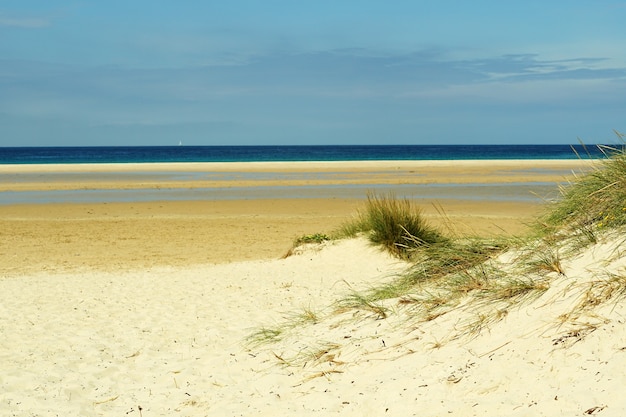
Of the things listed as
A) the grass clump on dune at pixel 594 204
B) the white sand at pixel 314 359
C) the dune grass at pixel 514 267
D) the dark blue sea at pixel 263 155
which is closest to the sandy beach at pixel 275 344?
the white sand at pixel 314 359

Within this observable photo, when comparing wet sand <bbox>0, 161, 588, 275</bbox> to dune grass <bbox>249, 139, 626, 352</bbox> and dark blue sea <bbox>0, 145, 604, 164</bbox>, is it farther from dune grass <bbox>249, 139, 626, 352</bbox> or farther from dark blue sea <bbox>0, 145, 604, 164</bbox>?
dark blue sea <bbox>0, 145, 604, 164</bbox>

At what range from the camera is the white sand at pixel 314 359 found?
13.8 ft

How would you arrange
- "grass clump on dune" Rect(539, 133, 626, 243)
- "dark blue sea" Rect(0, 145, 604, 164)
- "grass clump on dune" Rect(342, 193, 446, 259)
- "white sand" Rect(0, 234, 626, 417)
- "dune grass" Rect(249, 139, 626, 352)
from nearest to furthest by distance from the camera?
"white sand" Rect(0, 234, 626, 417) < "dune grass" Rect(249, 139, 626, 352) < "grass clump on dune" Rect(539, 133, 626, 243) < "grass clump on dune" Rect(342, 193, 446, 259) < "dark blue sea" Rect(0, 145, 604, 164)

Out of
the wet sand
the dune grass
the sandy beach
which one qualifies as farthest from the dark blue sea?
the dune grass

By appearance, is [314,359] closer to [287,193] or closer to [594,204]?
[594,204]

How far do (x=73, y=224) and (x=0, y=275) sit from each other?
22.5ft

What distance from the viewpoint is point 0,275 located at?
11.4 meters

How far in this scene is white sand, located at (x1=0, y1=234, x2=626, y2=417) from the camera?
4195 millimetres

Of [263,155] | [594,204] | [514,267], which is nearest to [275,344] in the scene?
[514,267]

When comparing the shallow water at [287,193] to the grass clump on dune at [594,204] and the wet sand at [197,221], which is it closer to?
the wet sand at [197,221]

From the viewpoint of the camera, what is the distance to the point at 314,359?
559cm

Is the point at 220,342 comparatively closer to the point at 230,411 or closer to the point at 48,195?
the point at 230,411

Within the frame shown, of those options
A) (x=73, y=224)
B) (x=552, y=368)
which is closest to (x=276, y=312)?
(x=552, y=368)

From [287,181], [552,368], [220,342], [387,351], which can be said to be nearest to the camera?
[552,368]
